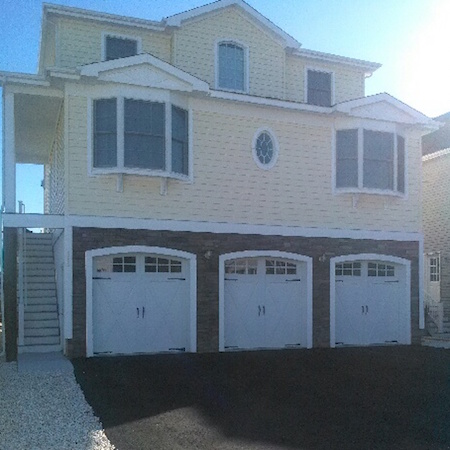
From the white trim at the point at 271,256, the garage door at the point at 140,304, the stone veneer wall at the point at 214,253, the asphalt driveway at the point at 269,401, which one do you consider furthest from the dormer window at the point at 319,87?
the asphalt driveway at the point at 269,401

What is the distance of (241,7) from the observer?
57.4 ft

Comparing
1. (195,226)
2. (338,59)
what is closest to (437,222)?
(338,59)

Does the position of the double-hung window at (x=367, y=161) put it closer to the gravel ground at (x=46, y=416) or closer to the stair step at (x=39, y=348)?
the stair step at (x=39, y=348)

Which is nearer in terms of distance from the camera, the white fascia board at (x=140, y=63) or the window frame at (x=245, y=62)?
the white fascia board at (x=140, y=63)

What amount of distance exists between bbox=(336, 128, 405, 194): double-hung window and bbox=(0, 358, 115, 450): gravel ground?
9.85 metres

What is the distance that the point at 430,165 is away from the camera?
23.7 m

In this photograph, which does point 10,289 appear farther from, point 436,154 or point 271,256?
point 436,154

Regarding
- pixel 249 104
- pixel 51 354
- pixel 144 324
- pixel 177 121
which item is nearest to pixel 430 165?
pixel 249 104

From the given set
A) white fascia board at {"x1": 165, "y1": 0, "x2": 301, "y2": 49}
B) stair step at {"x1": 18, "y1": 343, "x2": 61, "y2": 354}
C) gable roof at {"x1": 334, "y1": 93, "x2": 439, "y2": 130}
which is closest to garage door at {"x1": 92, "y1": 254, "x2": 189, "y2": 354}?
stair step at {"x1": 18, "y1": 343, "x2": 61, "y2": 354}

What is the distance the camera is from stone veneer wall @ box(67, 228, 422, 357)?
1362 centimetres

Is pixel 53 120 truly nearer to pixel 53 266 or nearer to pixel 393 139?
pixel 53 266

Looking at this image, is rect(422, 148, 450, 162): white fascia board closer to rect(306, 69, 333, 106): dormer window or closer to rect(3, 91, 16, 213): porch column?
rect(306, 69, 333, 106): dormer window

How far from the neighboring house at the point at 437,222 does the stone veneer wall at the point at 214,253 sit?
201 inches

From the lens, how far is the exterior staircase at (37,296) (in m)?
14.7
